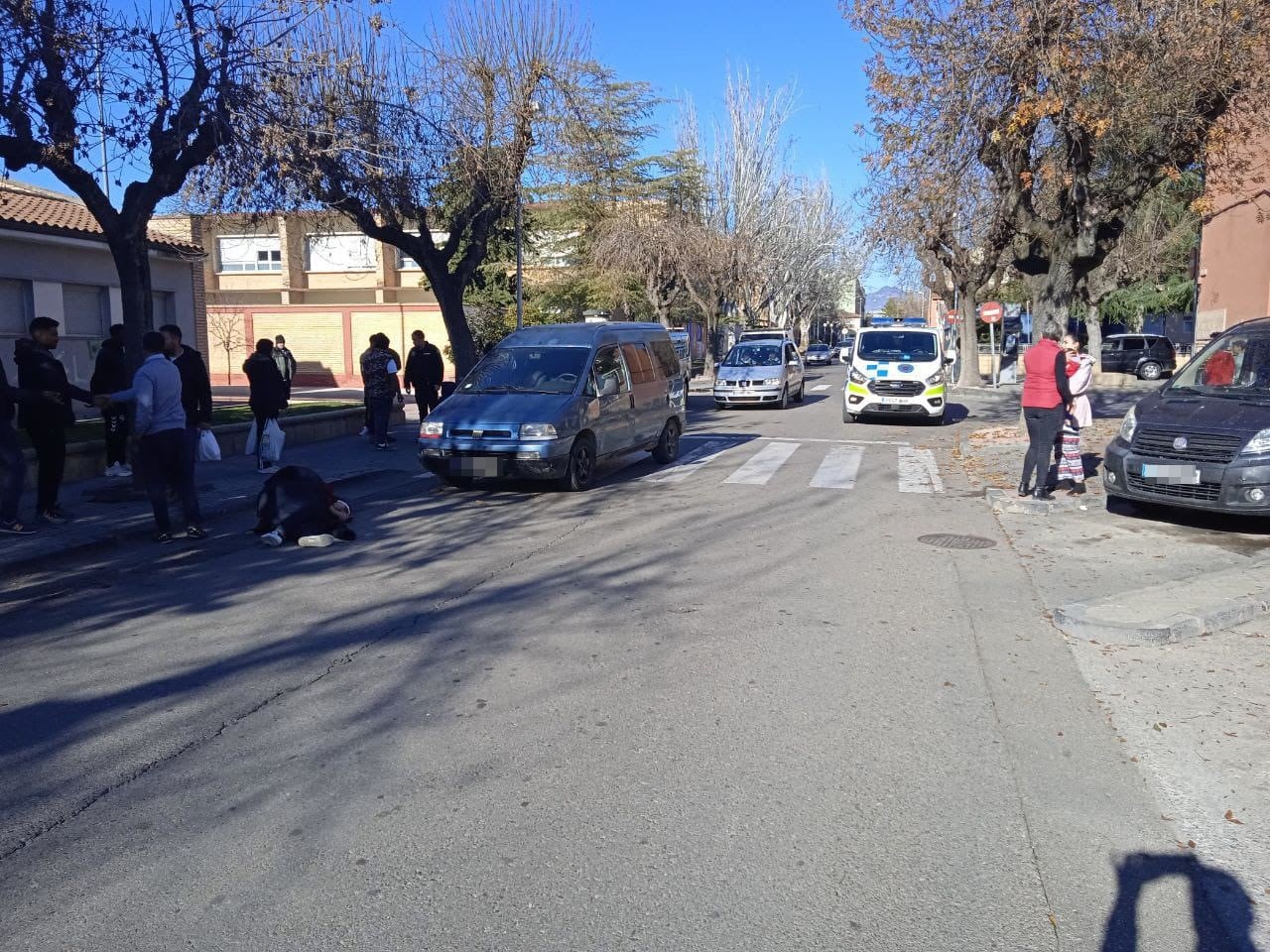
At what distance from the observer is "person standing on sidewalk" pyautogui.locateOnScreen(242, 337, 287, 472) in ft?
42.7

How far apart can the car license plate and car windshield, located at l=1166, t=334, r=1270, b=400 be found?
3.60ft

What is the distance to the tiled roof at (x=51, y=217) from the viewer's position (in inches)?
719

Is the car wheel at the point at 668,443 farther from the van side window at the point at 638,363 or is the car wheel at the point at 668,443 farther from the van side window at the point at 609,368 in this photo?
the van side window at the point at 609,368

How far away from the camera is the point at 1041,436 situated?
35.7ft

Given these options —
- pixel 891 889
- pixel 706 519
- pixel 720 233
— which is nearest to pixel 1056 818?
pixel 891 889

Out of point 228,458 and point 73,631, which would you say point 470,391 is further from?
point 73,631

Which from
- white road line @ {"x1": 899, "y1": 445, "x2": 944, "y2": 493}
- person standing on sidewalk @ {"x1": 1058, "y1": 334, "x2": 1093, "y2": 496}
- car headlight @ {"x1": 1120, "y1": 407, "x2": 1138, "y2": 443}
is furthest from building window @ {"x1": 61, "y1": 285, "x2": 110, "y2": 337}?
car headlight @ {"x1": 1120, "y1": 407, "x2": 1138, "y2": 443}

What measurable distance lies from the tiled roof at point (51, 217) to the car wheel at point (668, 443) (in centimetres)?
1125

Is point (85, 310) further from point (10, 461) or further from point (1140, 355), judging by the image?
point (1140, 355)

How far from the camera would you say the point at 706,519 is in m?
10.6

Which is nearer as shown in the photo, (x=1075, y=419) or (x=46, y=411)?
(x=46, y=411)

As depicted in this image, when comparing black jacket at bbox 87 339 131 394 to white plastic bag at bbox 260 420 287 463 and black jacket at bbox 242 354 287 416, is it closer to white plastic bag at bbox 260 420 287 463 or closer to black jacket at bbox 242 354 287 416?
black jacket at bbox 242 354 287 416

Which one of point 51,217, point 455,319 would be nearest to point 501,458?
point 455,319

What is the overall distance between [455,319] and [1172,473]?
13209 mm
